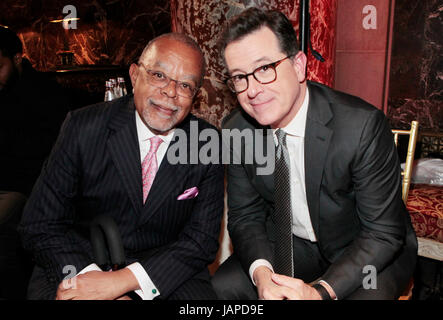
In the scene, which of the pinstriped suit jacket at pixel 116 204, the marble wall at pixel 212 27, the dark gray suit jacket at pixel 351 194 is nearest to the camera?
the dark gray suit jacket at pixel 351 194

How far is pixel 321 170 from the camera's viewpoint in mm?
1539

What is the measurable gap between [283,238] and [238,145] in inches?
18.2

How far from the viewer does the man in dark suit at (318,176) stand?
1.48 metres

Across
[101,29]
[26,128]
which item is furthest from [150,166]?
[101,29]

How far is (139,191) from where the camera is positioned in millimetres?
1628

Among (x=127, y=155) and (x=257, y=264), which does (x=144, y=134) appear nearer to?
(x=127, y=155)

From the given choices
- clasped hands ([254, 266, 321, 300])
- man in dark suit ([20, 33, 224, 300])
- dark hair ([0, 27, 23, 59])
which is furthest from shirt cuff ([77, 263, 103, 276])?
dark hair ([0, 27, 23, 59])

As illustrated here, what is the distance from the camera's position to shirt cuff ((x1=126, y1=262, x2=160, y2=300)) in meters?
1.52

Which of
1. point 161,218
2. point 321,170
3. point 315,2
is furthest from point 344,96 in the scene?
point 315,2

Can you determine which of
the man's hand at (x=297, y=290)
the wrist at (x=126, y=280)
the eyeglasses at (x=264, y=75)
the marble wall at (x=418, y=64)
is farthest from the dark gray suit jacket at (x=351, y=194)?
the marble wall at (x=418, y=64)

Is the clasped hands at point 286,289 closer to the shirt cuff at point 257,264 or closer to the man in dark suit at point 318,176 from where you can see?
the man in dark suit at point 318,176

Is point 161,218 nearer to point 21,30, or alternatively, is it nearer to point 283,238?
point 283,238

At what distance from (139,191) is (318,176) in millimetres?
752

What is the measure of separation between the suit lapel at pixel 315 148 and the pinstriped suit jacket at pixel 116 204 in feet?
Answer: 1.40
